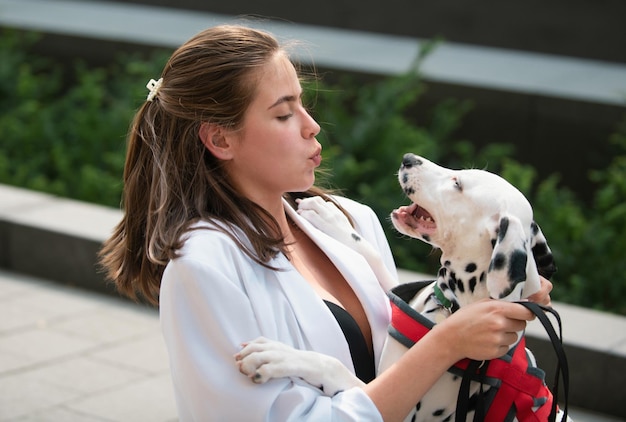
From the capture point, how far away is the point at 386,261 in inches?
134

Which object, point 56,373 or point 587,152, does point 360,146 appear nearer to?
point 587,152

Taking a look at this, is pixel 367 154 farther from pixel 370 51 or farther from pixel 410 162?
pixel 410 162

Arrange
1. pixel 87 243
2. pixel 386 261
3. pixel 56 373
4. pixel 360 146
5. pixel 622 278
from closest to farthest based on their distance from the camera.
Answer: pixel 386 261 < pixel 56 373 < pixel 622 278 < pixel 87 243 < pixel 360 146

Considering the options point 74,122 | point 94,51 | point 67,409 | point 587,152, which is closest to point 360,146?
point 587,152

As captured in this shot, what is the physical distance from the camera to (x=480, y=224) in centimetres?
274

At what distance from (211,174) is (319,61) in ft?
22.5

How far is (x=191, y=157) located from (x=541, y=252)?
99cm

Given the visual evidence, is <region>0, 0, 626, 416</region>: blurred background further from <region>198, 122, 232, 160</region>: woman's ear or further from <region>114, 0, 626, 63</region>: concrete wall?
<region>198, 122, 232, 160</region>: woman's ear

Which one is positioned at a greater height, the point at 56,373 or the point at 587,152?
the point at 587,152

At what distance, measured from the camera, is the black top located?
293cm

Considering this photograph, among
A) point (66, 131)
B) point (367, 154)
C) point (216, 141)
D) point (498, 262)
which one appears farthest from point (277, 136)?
point (66, 131)

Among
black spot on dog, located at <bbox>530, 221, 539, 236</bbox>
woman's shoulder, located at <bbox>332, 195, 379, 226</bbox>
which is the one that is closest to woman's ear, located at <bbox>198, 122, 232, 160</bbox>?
woman's shoulder, located at <bbox>332, 195, 379, 226</bbox>

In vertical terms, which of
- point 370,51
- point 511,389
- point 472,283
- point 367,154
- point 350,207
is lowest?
point 367,154

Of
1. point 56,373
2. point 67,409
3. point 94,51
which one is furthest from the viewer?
point 94,51
